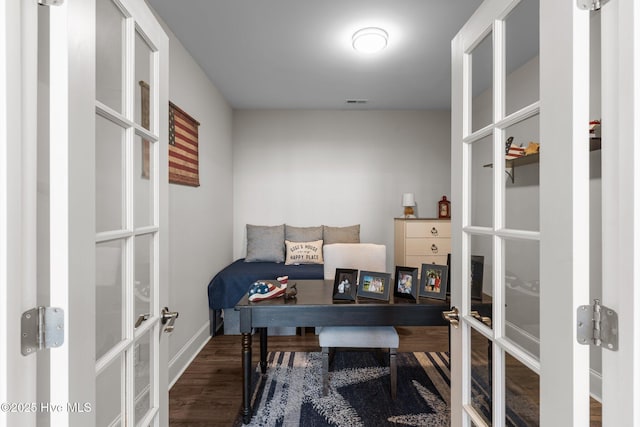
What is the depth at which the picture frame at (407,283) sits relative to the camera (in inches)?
75.1

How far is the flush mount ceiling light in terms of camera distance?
2.47 metres

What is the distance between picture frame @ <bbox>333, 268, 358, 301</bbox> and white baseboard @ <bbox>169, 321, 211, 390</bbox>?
1420 millimetres

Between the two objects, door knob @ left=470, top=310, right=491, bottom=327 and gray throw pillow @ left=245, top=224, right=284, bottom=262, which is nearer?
door knob @ left=470, top=310, right=491, bottom=327

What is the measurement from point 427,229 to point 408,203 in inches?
19.2

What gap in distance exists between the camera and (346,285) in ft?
6.43

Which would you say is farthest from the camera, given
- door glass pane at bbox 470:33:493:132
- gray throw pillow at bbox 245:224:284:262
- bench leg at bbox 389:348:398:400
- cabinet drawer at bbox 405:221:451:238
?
gray throw pillow at bbox 245:224:284:262

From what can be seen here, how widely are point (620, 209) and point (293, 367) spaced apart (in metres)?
2.48

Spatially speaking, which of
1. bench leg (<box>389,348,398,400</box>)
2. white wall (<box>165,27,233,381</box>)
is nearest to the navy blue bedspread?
white wall (<box>165,27,233,381</box>)

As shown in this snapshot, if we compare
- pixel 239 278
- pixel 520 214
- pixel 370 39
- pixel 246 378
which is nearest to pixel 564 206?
pixel 520 214

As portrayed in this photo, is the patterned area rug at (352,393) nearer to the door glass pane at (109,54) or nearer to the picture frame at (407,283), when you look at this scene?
the picture frame at (407,283)

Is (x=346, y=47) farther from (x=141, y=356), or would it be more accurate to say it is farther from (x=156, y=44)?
(x=141, y=356)

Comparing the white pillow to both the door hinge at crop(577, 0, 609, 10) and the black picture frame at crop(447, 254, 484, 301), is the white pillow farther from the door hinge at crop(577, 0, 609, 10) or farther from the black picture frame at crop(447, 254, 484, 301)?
the door hinge at crop(577, 0, 609, 10)

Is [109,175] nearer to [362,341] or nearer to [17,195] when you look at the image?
[17,195]

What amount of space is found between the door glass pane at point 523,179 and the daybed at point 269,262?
8.94ft
